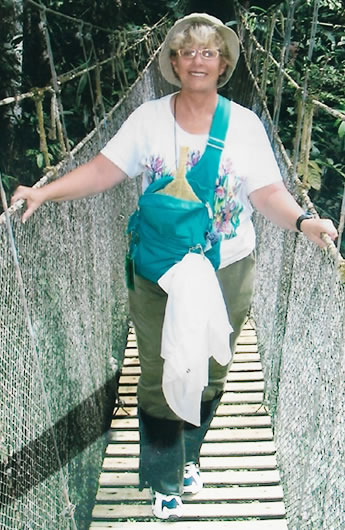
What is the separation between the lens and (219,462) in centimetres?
183

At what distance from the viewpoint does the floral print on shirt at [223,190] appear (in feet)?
4.09

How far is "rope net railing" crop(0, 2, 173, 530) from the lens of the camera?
3.66 ft

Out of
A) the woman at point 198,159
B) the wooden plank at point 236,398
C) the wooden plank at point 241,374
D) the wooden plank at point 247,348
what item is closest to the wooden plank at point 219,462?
the wooden plank at point 236,398

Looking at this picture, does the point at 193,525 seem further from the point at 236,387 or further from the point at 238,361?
the point at 238,361

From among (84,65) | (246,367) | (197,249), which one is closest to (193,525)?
(197,249)

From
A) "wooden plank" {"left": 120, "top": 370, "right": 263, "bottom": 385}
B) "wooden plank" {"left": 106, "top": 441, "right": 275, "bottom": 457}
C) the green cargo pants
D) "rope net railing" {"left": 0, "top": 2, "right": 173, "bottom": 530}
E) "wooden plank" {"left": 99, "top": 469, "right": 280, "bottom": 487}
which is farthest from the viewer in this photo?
"wooden plank" {"left": 120, "top": 370, "right": 263, "bottom": 385}

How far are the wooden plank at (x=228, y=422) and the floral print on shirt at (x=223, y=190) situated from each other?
0.92m

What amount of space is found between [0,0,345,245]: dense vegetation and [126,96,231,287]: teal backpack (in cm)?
158

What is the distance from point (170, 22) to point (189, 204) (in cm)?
461

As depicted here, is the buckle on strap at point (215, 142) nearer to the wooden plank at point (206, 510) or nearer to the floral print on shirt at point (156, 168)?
the floral print on shirt at point (156, 168)

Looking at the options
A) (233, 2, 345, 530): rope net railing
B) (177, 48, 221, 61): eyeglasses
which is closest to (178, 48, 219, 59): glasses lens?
(177, 48, 221, 61): eyeglasses

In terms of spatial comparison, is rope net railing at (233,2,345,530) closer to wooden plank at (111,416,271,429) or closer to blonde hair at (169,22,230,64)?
wooden plank at (111,416,271,429)

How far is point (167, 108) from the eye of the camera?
1283 millimetres

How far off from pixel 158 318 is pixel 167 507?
0.54 meters
